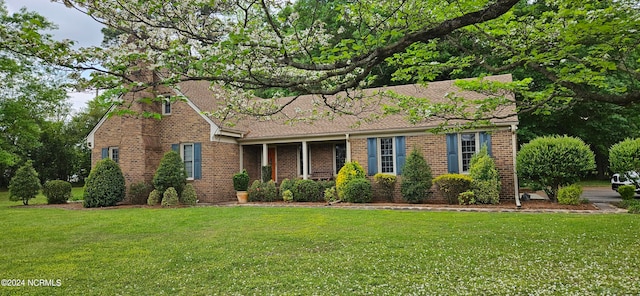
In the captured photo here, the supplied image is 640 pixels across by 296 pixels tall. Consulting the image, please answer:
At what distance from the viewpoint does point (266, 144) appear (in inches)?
690

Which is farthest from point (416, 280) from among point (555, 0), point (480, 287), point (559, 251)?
point (555, 0)

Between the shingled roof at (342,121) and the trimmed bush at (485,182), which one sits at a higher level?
the shingled roof at (342,121)

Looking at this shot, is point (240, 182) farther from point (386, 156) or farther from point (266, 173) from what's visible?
point (386, 156)

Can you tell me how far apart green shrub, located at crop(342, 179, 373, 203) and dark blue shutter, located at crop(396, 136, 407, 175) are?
4.72ft

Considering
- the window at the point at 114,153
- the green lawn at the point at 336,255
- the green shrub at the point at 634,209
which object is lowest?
the green lawn at the point at 336,255

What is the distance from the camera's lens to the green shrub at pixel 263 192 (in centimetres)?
1616

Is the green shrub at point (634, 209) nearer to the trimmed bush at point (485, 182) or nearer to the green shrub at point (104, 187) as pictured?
the trimmed bush at point (485, 182)

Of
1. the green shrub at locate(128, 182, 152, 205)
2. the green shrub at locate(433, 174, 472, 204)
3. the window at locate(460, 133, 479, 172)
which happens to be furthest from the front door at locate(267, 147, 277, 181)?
the window at locate(460, 133, 479, 172)

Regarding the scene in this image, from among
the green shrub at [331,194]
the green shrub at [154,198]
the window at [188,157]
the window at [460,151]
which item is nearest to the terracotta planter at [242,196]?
the window at [188,157]

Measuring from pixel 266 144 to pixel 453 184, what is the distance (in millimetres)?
8038

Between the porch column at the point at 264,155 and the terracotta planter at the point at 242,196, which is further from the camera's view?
the porch column at the point at 264,155

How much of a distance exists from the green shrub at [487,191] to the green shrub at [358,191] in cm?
364

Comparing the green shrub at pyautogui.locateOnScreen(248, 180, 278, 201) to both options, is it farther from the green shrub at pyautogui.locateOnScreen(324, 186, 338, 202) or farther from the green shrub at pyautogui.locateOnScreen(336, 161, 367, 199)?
the green shrub at pyautogui.locateOnScreen(336, 161, 367, 199)

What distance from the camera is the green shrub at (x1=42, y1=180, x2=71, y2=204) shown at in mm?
17766
